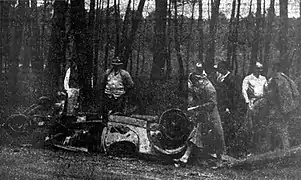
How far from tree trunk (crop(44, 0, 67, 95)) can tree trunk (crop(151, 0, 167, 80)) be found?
170 cm

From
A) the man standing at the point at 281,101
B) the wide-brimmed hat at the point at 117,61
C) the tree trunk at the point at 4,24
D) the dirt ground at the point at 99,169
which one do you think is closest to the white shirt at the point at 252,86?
the man standing at the point at 281,101

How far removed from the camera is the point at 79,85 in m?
8.35

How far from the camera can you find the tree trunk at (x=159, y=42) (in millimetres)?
7902

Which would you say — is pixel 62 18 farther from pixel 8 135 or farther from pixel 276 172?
→ pixel 276 172

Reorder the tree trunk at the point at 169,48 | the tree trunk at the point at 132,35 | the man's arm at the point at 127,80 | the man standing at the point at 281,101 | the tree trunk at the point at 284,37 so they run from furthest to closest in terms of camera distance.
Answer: the man's arm at the point at 127,80
the tree trunk at the point at 132,35
the tree trunk at the point at 169,48
the man standing at the point at 281,101
the tree trunk at the point at 284,37

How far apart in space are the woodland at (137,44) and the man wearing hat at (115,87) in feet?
0.34

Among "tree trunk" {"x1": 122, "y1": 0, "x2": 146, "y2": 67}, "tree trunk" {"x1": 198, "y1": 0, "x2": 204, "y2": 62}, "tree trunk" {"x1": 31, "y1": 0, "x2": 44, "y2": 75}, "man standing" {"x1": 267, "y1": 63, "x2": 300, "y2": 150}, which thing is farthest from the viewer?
"tree trunk" {"x1": 31, "y1": 0, "x2": 44, "y2": 75}

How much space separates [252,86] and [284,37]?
2.98 feet

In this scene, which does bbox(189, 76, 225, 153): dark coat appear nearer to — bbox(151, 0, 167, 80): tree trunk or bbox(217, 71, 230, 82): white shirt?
bbox(217, 71, 230, 82): white shirt

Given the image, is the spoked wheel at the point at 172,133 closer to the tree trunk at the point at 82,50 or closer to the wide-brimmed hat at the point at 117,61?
the wide-brimmed hat at the point at 117,61

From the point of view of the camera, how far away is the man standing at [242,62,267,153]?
24.7 ft

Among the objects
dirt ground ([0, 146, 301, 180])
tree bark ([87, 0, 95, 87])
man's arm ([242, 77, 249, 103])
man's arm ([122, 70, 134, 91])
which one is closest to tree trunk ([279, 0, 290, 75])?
man's arm ([242, 77, 249, 103])

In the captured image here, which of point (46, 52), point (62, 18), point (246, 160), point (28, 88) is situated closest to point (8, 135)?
point (28, 88)

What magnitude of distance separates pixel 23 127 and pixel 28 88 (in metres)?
0.71
